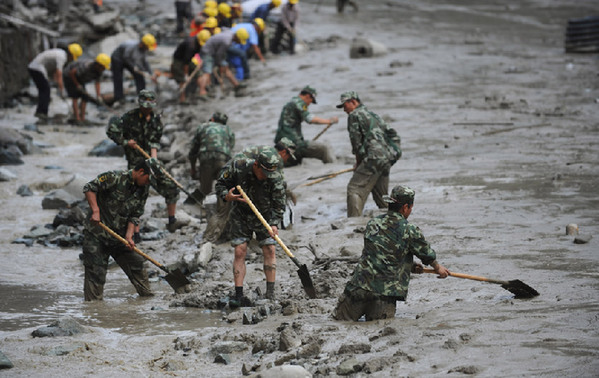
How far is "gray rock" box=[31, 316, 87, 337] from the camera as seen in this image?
6.69 metres

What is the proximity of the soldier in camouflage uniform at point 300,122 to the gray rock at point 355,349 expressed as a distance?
5949 mm

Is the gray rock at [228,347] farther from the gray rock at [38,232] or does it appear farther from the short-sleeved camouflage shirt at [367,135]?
the gray rock at [38,232]

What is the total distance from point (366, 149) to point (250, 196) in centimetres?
246

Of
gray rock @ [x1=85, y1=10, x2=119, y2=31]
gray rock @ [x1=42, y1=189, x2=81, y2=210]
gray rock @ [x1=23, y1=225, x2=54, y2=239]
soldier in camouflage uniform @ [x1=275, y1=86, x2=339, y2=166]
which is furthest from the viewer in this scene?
gray rock @ [x1=85, y1=10, x2=119, y2=31]

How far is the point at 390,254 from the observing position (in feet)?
20.4

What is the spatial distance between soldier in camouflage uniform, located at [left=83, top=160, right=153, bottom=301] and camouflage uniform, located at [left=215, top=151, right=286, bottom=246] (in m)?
0.83

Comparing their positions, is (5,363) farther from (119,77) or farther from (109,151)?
(119,77)

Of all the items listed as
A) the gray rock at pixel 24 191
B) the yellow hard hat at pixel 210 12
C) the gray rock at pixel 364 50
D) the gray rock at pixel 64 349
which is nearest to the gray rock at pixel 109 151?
the gray rock at pixel 24 191

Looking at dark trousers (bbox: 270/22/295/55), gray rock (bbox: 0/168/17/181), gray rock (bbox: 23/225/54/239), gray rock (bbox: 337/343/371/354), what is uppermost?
dark trousers (bbox: 270/22/295/55)

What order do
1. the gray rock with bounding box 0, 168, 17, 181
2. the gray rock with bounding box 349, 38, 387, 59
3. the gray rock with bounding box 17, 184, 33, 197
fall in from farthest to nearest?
the gray rock with bounding box 349, 38, 387, 59
the gray rock with bounding box 0, 168, 17, 181
the gray rock with bounding box 17, 184, 33, 197

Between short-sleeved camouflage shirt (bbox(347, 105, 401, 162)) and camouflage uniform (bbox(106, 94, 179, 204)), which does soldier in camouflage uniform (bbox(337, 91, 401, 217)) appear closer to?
short-sleeved camouflage shirt (bbox(347, 105, 401, 162))

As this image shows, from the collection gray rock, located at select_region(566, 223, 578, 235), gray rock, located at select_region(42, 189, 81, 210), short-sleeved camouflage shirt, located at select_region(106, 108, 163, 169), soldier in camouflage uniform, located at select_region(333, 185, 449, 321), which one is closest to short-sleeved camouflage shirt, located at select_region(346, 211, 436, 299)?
soldier in camouflage uniform, located at select_region(333, 185, 449, 321)

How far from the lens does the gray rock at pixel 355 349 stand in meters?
5.79

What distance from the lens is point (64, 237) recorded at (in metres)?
10.5
